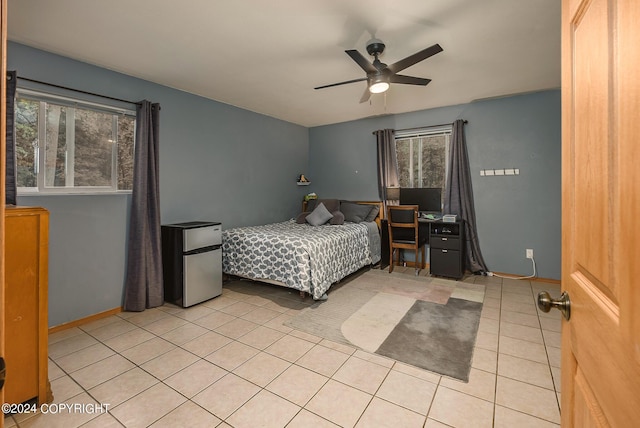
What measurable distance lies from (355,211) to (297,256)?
213 cm

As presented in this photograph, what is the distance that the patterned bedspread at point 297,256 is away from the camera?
3.29m

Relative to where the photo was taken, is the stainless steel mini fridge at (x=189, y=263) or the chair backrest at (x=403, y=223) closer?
the stainless steel mini fridge at (x=189, y=263)

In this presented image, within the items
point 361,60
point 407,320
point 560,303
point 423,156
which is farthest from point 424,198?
point 560,303

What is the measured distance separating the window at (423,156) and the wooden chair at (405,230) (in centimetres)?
88

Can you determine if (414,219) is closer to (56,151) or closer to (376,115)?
(376,115)

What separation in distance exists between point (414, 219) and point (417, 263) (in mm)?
715

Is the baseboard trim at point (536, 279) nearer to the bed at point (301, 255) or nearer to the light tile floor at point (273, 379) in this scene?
the light tile floor at point (273, 379)

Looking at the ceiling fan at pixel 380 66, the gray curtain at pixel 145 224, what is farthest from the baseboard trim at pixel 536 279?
the gray curtain at pixel 145 224

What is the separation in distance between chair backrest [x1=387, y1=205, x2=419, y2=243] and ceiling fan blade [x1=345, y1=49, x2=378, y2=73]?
7.32 feet

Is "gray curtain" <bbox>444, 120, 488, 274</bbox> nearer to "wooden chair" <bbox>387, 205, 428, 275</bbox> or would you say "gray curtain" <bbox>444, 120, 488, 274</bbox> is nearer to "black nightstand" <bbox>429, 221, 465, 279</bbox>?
"black nightstand" <bbox>429, 221, 465, 279</bbox>

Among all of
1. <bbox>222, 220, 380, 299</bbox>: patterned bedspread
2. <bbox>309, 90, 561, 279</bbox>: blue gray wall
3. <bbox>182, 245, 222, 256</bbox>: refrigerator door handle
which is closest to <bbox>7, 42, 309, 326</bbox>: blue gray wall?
<bbox>182, 245, 222, 256</bbox>: refrigerator door handle

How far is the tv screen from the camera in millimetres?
4648

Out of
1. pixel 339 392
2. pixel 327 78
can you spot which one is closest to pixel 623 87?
pixel 339 392

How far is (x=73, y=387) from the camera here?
1947 mm
